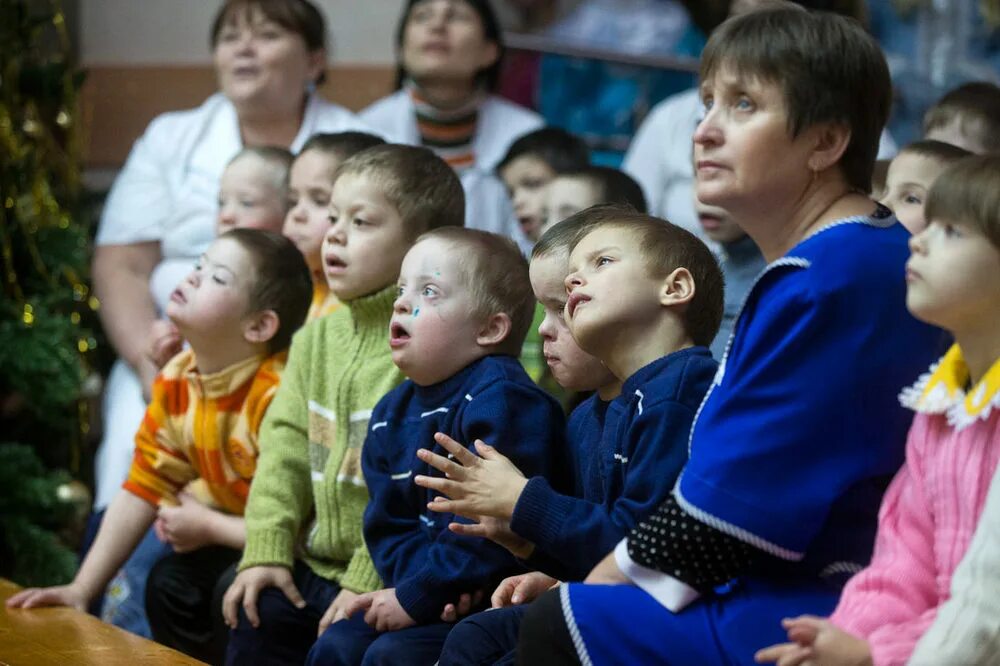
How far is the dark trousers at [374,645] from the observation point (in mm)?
1993

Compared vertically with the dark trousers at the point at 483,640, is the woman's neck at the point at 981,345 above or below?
above

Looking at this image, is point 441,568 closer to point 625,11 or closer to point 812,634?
point 812,634

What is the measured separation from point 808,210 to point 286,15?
2094 mm

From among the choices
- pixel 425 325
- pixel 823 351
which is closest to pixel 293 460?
pixel 425 325

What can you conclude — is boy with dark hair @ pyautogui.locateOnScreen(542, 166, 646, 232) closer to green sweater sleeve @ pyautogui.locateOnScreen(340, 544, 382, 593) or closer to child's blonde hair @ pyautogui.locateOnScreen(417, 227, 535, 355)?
child's blonde hair @ pyautogui.locateOnScreen(417, 227, 535, 355)

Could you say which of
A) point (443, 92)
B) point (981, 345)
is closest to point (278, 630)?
point (981, 345)

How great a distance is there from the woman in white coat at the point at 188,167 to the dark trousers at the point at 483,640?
5.60ft

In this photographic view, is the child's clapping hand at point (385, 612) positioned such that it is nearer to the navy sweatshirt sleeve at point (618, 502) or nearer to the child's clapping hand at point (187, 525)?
the navy sweatshirt sleeve at point (618, 502)

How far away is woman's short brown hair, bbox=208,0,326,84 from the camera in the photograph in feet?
11.6

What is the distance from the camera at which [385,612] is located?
207 centimetres

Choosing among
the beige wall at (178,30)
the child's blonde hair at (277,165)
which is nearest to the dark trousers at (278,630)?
the child's blonde hair at (277,165)

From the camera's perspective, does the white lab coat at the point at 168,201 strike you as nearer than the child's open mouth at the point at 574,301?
No

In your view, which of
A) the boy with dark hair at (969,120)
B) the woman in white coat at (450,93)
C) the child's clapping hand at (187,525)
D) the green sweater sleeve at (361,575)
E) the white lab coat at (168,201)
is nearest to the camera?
the green sweater sleeve at (361,575)

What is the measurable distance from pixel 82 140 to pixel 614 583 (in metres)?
2.91
